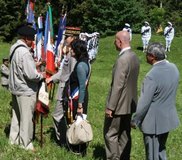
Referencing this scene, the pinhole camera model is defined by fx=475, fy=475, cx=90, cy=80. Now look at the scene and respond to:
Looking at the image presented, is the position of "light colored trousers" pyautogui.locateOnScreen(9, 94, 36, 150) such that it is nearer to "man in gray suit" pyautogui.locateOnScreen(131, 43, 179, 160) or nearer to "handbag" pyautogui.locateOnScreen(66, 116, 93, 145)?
"handbag" pyautogui.locateOnScreen(66, 116, 93, 145)

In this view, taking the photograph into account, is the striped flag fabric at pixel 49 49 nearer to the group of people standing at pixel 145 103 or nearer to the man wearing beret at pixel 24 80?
the man wearing beret at pixel 24 80

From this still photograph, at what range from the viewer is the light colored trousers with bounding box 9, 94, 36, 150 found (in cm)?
738

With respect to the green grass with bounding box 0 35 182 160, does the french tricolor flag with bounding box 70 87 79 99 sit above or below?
above

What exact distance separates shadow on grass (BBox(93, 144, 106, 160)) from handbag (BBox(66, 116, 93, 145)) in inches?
23.5

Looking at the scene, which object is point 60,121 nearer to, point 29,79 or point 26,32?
point 29,79

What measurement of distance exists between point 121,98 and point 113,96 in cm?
15

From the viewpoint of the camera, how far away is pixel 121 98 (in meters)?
6.76

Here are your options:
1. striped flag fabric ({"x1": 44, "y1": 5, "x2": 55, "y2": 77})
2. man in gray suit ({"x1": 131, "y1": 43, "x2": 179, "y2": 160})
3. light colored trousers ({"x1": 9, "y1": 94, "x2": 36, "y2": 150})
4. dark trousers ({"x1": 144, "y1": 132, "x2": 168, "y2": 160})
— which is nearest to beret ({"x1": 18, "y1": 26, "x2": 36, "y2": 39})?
light colored trousers ({"x1": 9, "y1": 94, "x2": 36, "y2": 150})

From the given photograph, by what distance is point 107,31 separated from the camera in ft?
164

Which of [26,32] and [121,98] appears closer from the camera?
[121,98]

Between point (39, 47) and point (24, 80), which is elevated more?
point (24, 80)

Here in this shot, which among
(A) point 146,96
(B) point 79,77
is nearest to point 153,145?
(A) point 146,96

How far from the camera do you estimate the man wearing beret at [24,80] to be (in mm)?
7207

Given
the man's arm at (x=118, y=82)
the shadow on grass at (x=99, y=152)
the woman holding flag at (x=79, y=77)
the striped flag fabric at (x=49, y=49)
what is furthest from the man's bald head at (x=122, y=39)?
the striped flag fabric at (x=49, y=49)
